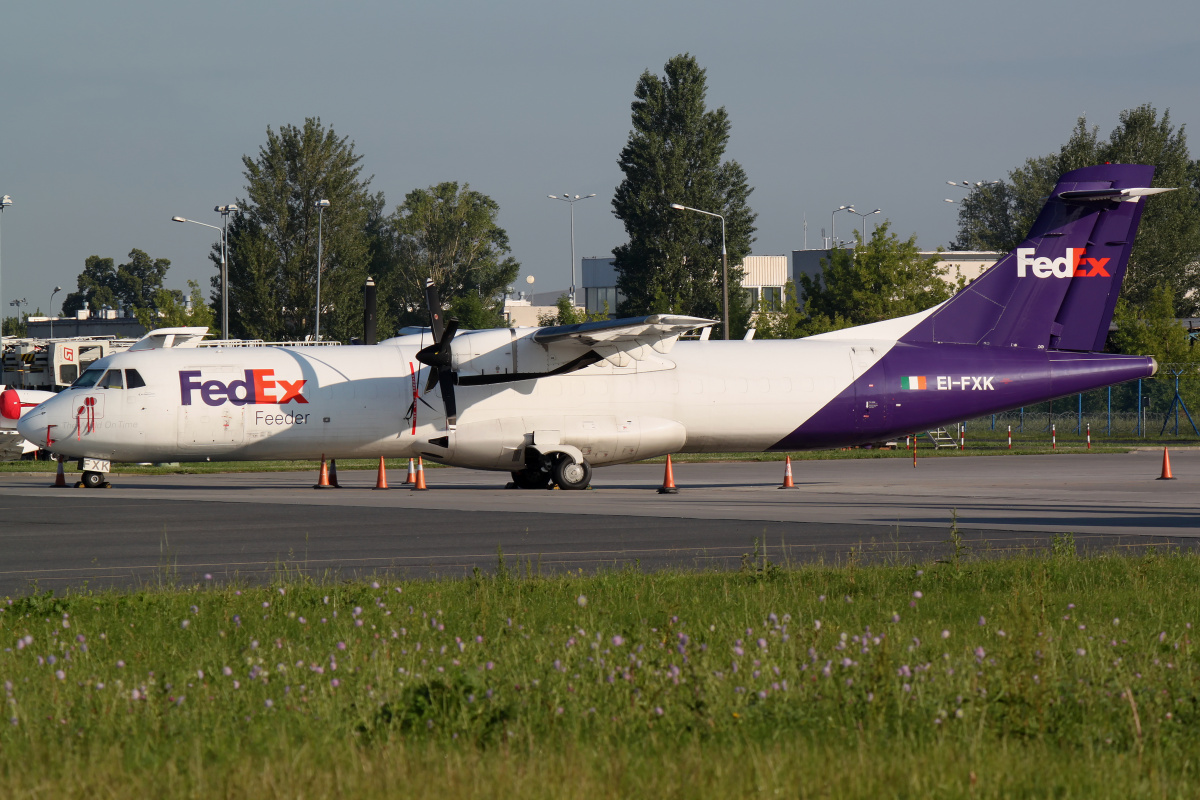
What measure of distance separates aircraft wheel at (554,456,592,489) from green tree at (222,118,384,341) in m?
51.1

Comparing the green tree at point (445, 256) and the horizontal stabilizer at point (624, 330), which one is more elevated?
the green tree at point (445, 256)

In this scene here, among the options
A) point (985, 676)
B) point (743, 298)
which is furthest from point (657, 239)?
point (985, 676)

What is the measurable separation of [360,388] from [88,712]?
19.4m

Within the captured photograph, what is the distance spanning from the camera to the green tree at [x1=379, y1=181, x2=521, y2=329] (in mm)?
95750

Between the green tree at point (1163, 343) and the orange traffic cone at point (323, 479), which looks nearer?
the orange traffic cone at point (323, 479)

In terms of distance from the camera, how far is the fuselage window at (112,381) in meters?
24.4

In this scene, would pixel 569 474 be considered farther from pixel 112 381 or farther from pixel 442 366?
pixel 112 381

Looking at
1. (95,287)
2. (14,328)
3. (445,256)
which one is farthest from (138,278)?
(445,256)

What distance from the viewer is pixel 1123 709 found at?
18.2 ft

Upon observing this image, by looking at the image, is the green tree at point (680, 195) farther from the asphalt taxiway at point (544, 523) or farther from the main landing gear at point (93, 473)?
the main landing gear at point (93, 473)

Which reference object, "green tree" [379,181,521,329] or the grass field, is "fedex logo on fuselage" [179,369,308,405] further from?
"green tree" [379,181,521,329]

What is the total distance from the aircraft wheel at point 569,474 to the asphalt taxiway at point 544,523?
2.56 ft

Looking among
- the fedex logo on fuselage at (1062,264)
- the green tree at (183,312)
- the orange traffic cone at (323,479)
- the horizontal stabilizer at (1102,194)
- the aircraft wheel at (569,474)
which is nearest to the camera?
the aircraft wheel at (569,474)

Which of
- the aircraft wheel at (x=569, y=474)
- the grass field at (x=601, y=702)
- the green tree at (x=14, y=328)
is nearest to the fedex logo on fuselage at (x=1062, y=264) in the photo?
the aircraft wheel at (x=569, y=474)
